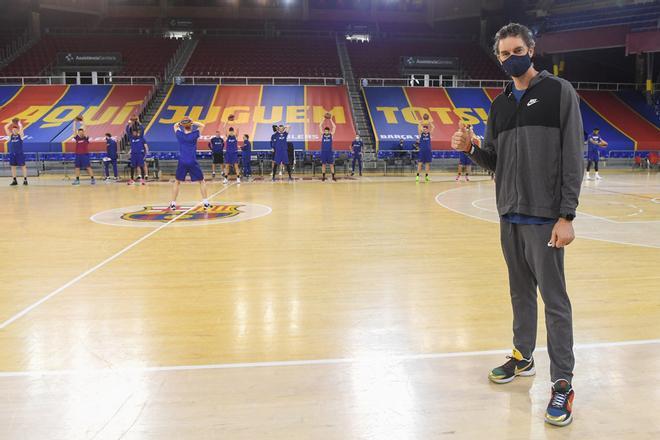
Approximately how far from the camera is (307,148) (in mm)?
19359

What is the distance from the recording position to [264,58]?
25641mm

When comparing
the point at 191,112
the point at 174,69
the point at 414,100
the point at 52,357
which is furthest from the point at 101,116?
the point at 52,357

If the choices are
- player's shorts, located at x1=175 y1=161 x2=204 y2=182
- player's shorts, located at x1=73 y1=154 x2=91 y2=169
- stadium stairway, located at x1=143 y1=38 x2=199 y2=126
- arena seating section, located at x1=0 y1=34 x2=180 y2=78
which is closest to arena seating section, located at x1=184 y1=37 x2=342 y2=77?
stadium stairway, located at x1=143 y1=38 x2=199 y2=126

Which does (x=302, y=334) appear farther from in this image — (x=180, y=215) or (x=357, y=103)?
(x=357, y=103)

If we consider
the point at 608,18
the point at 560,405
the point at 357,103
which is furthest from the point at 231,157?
the point at 608,18

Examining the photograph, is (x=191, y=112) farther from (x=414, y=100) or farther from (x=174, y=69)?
(x=414, y=100)

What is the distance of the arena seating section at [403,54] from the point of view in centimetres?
2530

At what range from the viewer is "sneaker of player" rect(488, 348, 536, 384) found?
2840mm

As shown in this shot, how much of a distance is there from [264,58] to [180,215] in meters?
18.1

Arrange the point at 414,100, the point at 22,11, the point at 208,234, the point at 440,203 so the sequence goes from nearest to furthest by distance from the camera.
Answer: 1. the point at 208,234
2. the point at 440,203
3. the point at 414,100
4. the point at 22,11

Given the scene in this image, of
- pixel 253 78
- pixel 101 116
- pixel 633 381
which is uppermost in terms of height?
pixel 253 78

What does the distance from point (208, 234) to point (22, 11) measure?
2241 cm

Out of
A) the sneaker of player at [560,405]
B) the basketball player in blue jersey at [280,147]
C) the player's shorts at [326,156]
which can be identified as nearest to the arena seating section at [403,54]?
the player's shorts at [326,156]

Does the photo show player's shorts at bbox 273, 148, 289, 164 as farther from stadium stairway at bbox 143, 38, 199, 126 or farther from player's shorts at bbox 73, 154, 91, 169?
stadium stairway at bbox 143, 38, 199, 126
